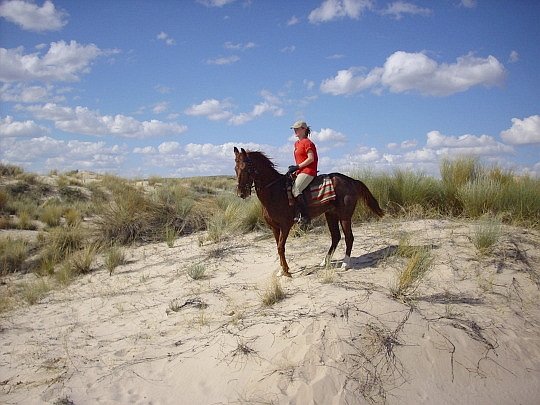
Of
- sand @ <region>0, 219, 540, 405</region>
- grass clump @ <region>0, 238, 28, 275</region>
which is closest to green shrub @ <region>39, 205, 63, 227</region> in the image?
grass clump @ <region>0, 238, 28, 275</region>

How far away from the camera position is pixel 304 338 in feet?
15.1

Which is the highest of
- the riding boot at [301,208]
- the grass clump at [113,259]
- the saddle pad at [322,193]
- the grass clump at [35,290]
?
the saddle pad at [322,193]

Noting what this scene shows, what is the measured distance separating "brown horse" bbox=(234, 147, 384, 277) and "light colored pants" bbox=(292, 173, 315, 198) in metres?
0.18

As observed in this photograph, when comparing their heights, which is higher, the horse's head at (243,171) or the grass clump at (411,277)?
the horse's head at (243,171)

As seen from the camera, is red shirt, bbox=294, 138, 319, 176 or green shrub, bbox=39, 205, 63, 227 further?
green shrub, bbox=39, 205, 63, 227

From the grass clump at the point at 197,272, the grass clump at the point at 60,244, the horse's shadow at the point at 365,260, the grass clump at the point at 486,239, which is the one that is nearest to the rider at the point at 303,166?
the horse's shadow at the point at 365,260

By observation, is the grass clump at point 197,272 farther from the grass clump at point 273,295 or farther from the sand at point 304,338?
the grass clump at point 273,295

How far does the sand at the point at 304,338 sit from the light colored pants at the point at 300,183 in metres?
1.37

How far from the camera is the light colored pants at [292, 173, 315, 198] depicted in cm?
679

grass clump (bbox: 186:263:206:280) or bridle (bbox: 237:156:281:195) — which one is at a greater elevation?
bridle (bbox: 237:156:281:195)

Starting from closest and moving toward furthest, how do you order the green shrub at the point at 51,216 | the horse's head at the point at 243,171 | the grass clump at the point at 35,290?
the horse's head at the point at 243,171 < the grass clump at the point at 35,290 < the green shrub at the point at 51,216

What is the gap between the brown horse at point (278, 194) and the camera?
6.57m

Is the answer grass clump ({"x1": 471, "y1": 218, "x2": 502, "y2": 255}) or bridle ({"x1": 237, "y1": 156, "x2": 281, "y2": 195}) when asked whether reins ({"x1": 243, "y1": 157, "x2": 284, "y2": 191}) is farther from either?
grass clump ({"x1": 471, "y1": 218, "x2": 502, "y2": 255})

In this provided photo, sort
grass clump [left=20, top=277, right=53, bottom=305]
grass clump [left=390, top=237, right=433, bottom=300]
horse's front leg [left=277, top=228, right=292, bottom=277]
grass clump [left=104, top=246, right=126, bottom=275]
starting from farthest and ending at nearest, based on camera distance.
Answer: grass clump [left=104, top=246, right=126, bottom=275]
grass clump [left=20, top=277, right=53, bottom=305]
horse's front leg [left=277, top=228, right=292, bottom=277]
grass clump [left=390, top=237, right=433, bottom=300]
